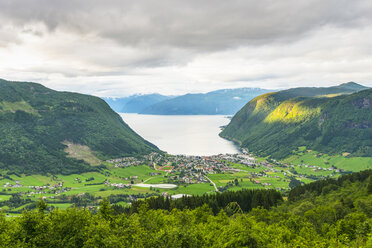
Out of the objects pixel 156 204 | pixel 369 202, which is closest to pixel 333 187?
pixel 369 202

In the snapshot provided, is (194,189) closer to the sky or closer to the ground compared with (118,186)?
closer to the ground

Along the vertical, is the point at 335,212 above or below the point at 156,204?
above

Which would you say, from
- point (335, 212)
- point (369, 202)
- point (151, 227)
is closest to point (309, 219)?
point (335, 212)

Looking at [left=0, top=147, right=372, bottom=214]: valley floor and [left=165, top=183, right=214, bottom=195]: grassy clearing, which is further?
[left=165, top=183, right=214, bottom=195]: grassy clearing

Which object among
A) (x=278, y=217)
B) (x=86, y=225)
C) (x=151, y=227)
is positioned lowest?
(x=278, y=217)

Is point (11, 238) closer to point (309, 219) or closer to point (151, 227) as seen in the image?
point (151, 227)

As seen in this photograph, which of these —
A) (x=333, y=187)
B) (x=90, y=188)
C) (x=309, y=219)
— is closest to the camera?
(x=309, y=219)

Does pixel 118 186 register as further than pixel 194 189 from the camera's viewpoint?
Yes

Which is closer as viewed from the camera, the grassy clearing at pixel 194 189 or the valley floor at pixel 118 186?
the valley floor at pixel 118 186

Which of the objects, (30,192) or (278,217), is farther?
(30,192)

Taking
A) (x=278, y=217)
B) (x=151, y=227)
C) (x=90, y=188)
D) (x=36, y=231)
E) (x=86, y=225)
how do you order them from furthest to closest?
1. (x=90, y=188)
2. (x=278, y=217)
3. (x=151, y=227)
4. (x=86, y=225)
5. (x=36, y=231)
